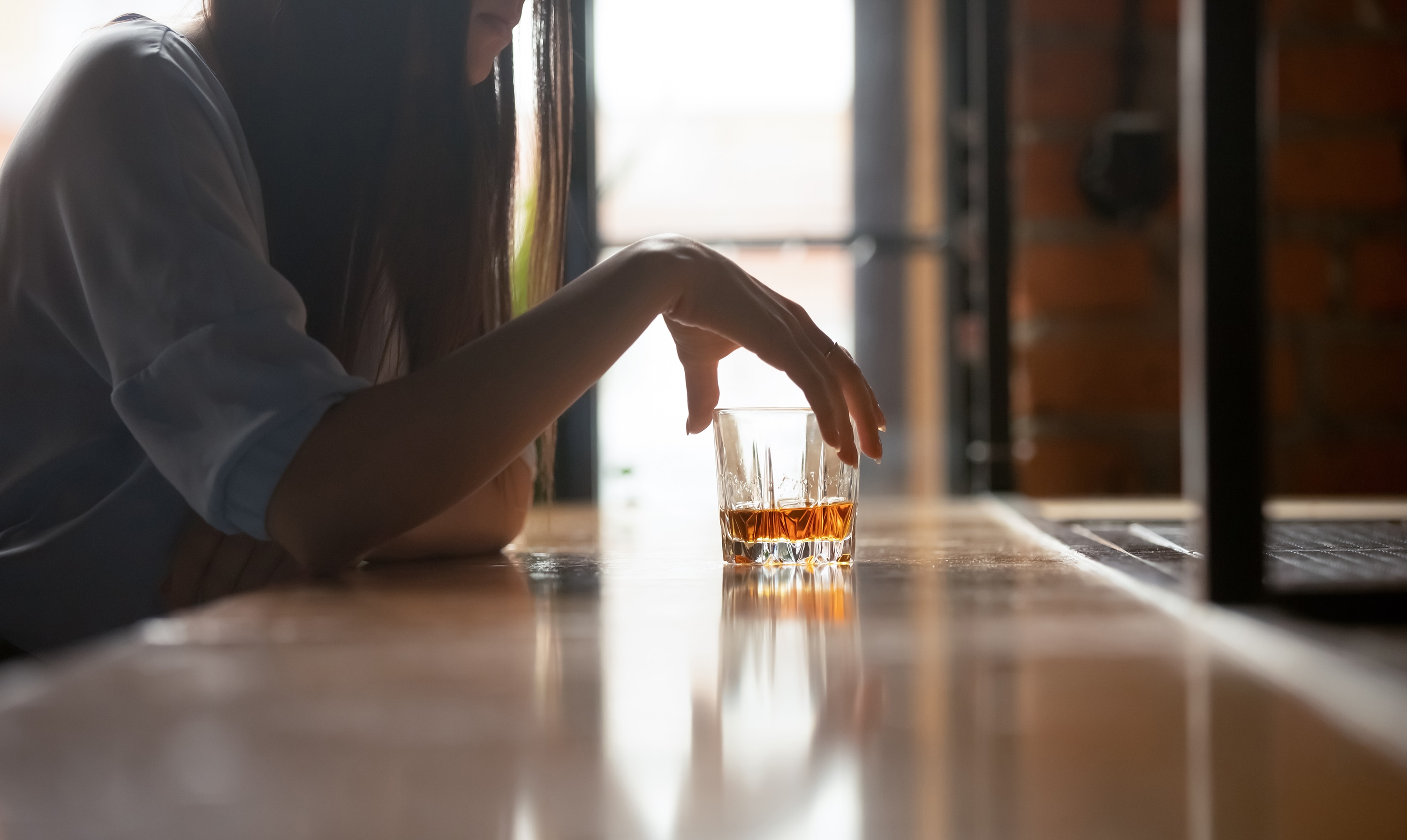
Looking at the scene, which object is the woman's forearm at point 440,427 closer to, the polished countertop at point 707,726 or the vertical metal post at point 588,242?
the polished countertop at point 707,726

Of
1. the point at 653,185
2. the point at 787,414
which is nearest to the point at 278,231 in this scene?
the point at 787,414

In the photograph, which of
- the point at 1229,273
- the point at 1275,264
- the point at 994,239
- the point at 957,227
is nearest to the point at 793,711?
the point at 1229,273

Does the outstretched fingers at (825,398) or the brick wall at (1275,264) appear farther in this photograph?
the brick wall at (1275,264)

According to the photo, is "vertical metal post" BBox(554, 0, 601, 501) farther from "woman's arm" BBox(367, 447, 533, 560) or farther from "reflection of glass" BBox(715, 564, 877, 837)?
"reflection of glass" BBox(715, 564, 877, 837)

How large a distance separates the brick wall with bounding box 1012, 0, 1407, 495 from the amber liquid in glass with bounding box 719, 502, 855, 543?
3.21 feet

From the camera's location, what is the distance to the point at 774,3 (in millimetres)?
1796

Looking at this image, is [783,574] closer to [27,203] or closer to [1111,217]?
[27,203]

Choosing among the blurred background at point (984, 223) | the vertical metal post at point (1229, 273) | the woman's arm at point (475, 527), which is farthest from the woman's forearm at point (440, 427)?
the blurred background at point (984, 223)

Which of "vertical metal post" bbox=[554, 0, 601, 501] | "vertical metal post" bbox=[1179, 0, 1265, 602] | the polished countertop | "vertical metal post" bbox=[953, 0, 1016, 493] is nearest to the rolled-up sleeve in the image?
the polished countertop

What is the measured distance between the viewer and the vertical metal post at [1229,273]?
0.43 metres

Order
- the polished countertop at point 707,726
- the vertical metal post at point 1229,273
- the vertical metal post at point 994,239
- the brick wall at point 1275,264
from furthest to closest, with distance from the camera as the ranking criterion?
the brick wall at point 1275,264
the vertical metal post at point 994,239
the vertical metal post at point 1229,273
the polished countertop at point 707,726

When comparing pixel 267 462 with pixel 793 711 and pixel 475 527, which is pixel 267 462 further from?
pixel 793 711

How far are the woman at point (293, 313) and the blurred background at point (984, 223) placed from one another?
1.46 ft

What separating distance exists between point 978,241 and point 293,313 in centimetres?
102
